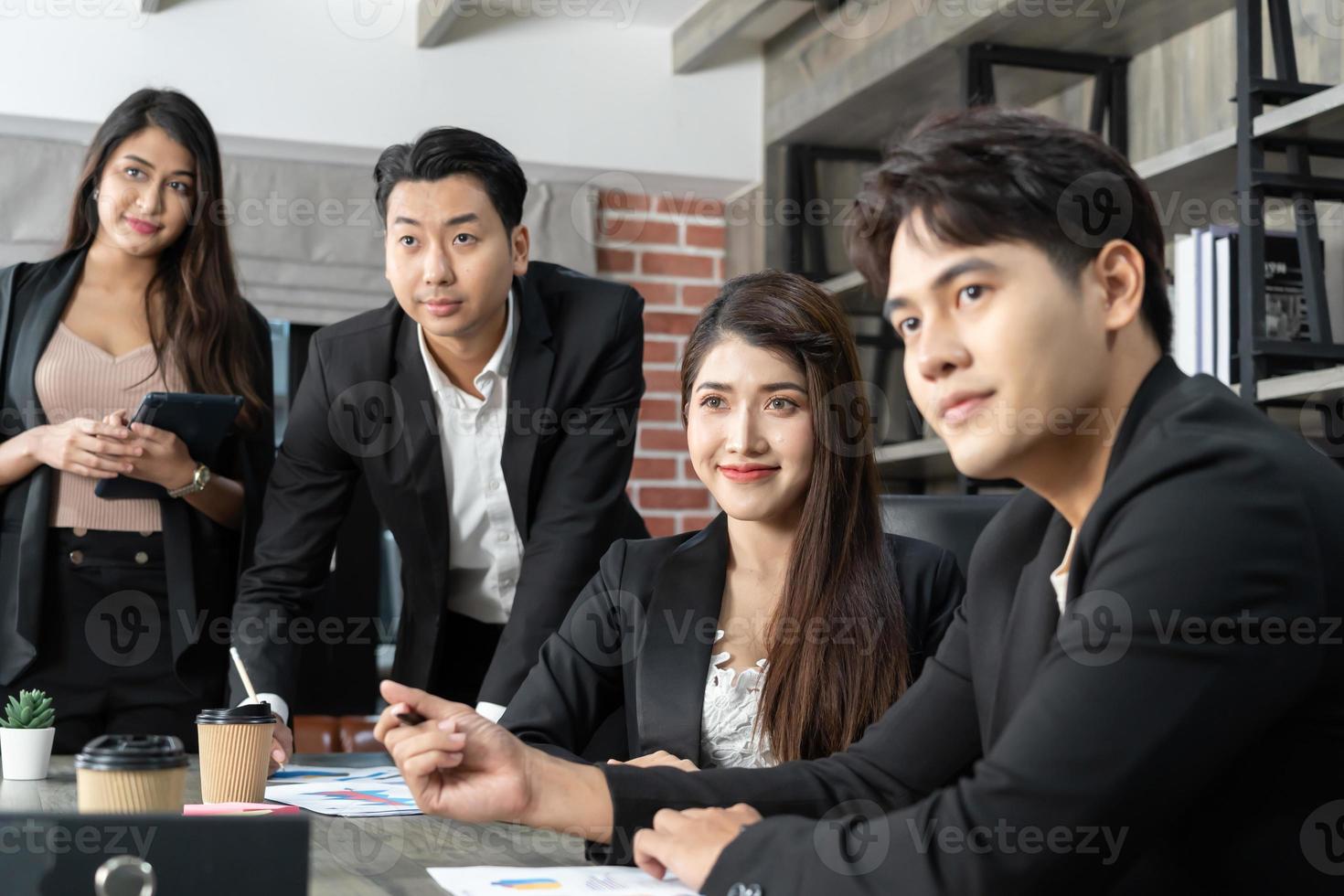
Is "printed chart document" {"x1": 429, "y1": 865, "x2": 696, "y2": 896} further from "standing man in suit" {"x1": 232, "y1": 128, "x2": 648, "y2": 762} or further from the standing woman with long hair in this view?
the standing woman with long hair

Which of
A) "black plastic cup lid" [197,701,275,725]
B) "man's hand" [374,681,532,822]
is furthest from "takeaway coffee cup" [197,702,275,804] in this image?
"man's hand" [374,681,532,822]

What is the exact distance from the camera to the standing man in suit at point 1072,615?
34.7 inches

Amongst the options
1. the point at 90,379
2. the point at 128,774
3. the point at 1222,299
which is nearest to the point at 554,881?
the point at 128,774

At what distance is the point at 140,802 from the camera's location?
3.79 feet

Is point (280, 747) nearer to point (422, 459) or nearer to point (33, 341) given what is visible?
point (422, 459)

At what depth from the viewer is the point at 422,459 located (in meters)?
2.23

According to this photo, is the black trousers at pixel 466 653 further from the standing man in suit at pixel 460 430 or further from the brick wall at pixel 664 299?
the brick wall at pixel 664 299

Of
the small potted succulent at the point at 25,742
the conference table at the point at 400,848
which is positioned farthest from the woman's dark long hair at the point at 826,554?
the small potted succulent at the point at 25,742

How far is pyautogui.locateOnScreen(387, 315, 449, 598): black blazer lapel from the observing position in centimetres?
222

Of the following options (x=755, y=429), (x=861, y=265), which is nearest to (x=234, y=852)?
(x=861, y=265)

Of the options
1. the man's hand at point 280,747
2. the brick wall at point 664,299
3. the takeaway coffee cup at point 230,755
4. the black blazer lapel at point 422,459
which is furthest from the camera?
the brick wall at point 664,299

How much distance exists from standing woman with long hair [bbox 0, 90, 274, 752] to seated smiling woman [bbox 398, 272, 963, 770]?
2.60 feet

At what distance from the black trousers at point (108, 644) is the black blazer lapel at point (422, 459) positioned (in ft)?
1.40

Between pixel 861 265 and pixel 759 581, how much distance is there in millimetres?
639
